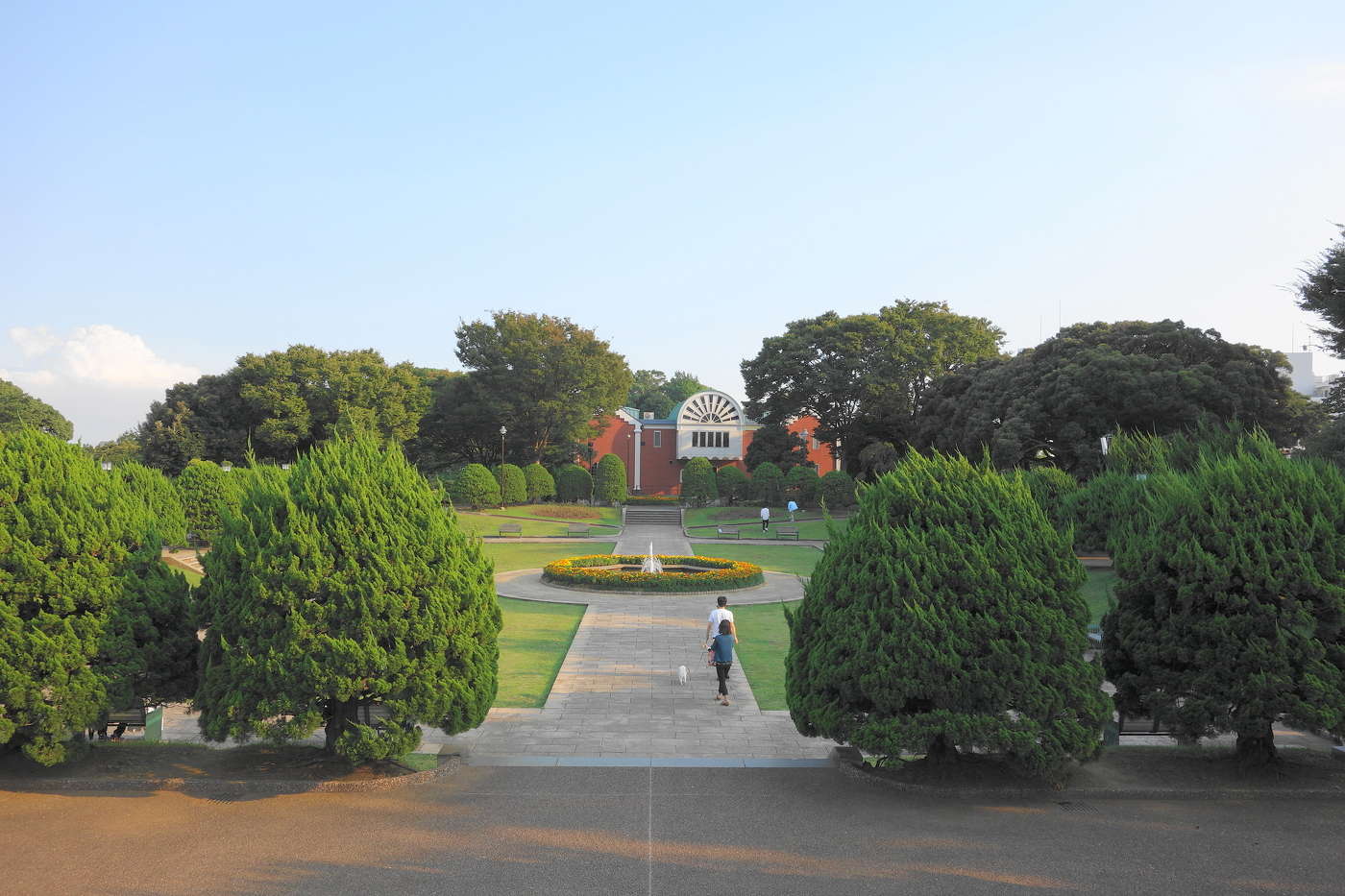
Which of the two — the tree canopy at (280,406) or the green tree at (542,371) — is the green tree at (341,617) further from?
the green tree at (542,371)

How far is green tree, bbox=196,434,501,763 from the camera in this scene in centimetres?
737

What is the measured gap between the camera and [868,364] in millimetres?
47125

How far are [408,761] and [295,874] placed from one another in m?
2.22

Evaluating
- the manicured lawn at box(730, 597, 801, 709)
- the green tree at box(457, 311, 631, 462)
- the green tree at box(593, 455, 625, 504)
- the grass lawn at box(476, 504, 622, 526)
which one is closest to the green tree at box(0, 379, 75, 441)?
the green tree at box(457, 311, 631, 462)

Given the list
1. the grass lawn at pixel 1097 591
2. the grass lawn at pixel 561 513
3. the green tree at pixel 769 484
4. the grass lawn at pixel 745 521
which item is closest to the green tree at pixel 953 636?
the grass lawn at pixel 1097 591

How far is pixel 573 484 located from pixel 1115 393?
28733 mm

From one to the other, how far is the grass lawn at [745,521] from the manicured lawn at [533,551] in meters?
7.34

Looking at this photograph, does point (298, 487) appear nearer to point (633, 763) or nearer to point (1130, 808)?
point (633, 763)

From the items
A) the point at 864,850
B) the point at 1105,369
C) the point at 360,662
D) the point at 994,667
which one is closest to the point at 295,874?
the point at 360,662

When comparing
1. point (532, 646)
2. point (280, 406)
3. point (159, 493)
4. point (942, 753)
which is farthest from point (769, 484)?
point (942, 753)

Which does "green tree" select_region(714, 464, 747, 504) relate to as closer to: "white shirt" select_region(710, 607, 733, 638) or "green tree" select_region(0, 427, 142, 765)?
"white shirt" select_region(710, 607, 733, 638)

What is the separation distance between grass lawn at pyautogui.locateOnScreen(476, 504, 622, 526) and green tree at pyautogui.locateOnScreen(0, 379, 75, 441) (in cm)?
2896

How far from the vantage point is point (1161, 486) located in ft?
28.2

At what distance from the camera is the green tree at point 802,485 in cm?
4681
